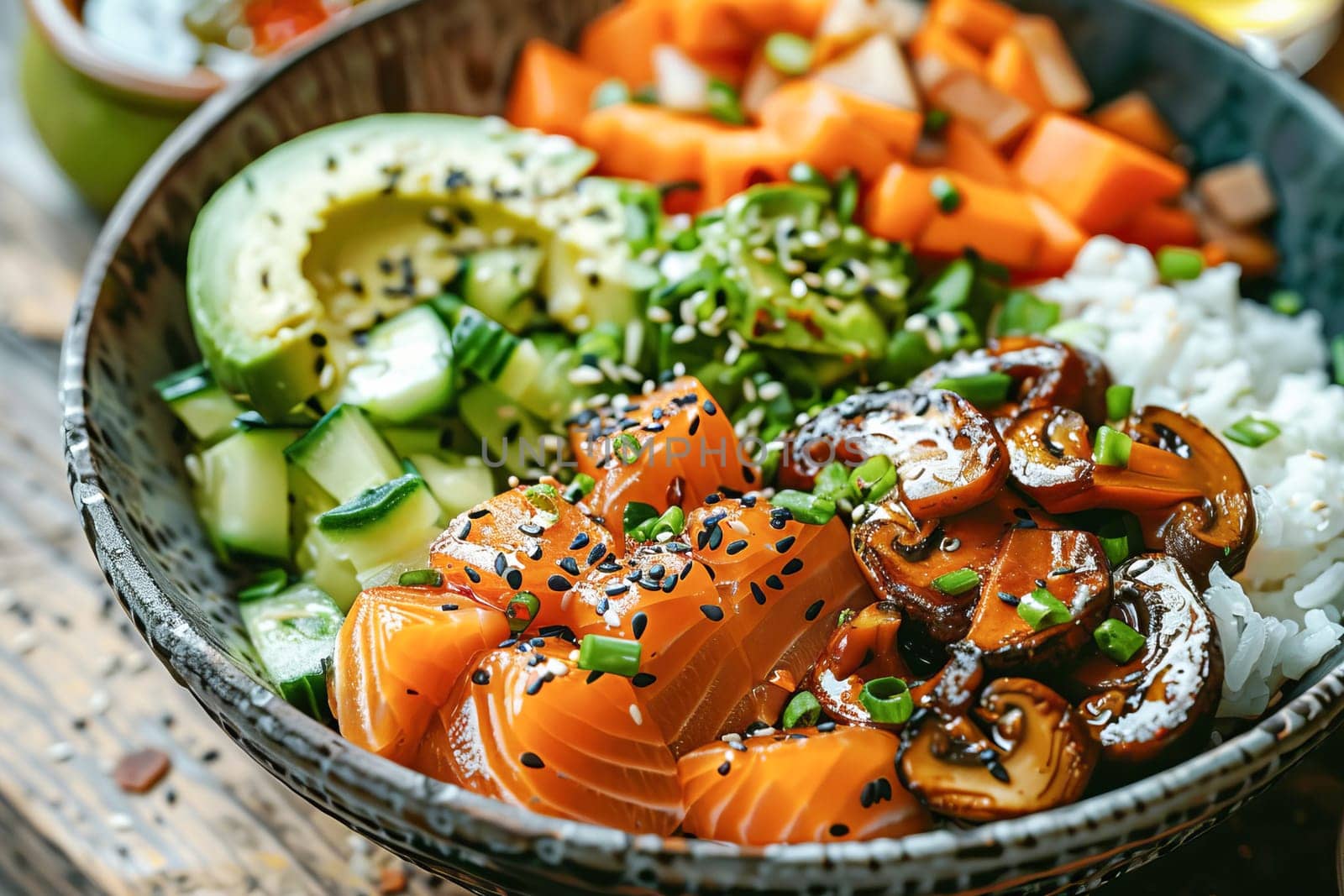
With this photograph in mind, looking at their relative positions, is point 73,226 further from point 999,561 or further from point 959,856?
point 959,856

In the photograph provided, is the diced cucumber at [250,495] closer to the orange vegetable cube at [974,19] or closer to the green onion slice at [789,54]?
Answer: the green onion slice at [789,54]

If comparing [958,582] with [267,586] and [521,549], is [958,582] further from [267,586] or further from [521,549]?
[267,586]

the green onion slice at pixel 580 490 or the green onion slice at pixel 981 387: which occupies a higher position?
the green onion slice at pixel 981 387

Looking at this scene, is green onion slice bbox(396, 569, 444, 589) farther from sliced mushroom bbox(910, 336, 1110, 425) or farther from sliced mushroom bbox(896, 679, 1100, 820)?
sliced mushroom bbox(910, 336, 1110, 425)

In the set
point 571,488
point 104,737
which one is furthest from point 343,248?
point 104,737

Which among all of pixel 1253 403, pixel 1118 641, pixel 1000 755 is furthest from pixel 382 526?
pixel 1253 403

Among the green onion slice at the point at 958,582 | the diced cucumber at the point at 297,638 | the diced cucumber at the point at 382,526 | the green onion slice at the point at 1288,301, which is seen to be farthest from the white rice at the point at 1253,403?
the diced cucumber at the point at 297,638
